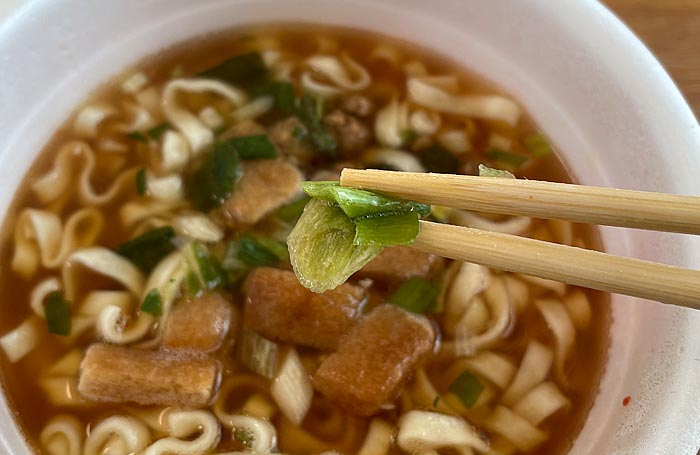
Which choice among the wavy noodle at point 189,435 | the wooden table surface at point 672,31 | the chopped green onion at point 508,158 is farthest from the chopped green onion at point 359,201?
the wooden table surface at point 672,31

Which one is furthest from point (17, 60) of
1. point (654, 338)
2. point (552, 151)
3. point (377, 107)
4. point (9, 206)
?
point (654, 338)

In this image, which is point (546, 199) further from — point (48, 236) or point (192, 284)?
point (48, 236)

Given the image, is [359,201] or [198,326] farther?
[198,326]

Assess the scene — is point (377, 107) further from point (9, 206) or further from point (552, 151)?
point (9, 206)

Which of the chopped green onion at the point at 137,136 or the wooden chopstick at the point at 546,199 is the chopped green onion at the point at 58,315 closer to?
the chopped green onion at the point at 137,136

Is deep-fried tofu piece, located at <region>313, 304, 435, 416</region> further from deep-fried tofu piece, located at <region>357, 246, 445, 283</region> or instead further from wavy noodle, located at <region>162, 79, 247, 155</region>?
wavy noodle, located at <region>162, 79, 247, 155</region>

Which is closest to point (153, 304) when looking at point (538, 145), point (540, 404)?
point (540, 404)
